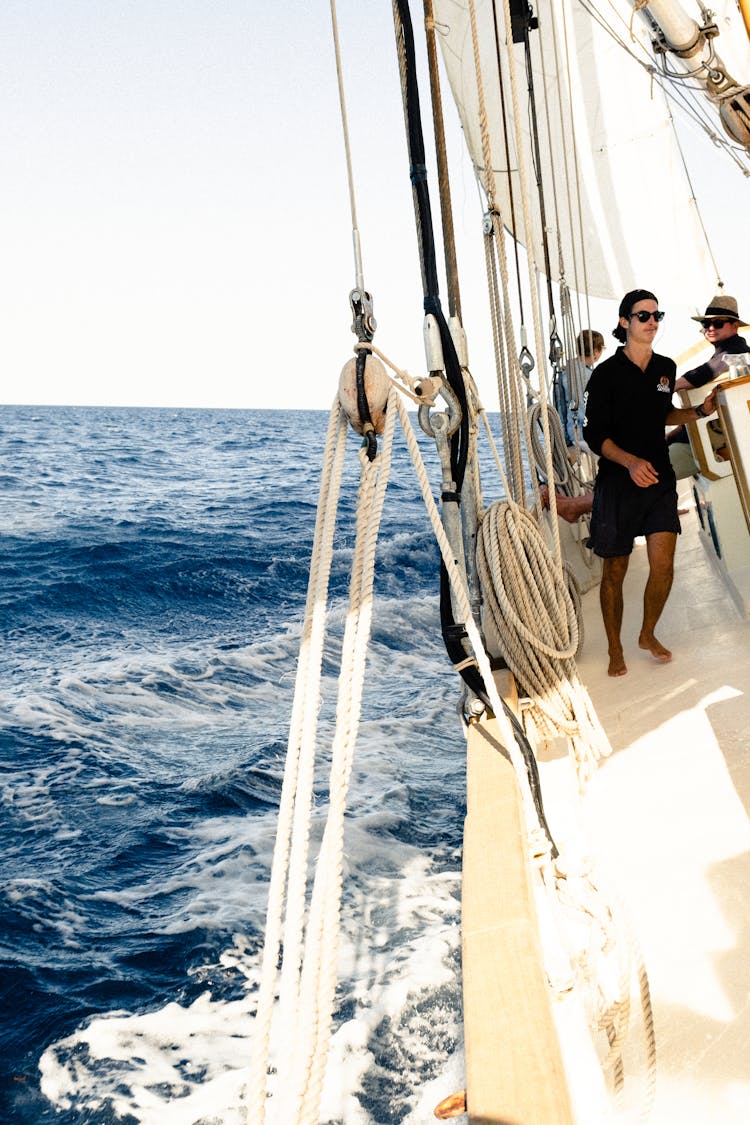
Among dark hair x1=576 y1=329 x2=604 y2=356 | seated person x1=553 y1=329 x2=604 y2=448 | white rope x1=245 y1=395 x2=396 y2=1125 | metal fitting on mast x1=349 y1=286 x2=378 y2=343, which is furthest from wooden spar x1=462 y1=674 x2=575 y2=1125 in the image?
A: dark hair x1=576 y1=329 x2=604 y2=356

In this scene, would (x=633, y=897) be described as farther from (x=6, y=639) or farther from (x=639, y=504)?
(x=6, y=639)

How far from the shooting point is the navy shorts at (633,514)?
11.6ft

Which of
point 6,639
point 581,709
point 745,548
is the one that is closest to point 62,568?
point 6,639

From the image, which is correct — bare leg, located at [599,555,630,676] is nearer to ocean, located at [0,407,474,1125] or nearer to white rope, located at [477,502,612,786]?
white rope, located at [477,502,612,786]

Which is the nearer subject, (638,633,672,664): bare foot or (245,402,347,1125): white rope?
(245,402,347,1125): white rope

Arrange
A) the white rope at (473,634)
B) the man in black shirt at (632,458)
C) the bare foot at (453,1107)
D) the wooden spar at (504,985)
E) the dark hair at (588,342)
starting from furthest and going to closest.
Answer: the dark hair at (588,342)
the man in black shirt at (632,458)
the bare foot at (453,1107)
the white rope at (473,634)
the wooden spar at (504,985)

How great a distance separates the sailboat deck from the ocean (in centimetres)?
114

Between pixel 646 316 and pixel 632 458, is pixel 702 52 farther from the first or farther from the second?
pixel 632 458

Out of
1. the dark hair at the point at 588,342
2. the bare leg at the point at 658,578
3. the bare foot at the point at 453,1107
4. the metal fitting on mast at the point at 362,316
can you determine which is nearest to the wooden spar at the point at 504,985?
the bare foot at the point at 453,1107

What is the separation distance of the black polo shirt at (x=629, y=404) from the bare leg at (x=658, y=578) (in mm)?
304

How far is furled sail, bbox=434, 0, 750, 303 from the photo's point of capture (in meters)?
9.22

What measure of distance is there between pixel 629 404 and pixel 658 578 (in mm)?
663

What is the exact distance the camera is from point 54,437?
37.5 meters

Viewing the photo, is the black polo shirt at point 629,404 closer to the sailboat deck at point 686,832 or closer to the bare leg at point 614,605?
the bare leg at point 614,605
